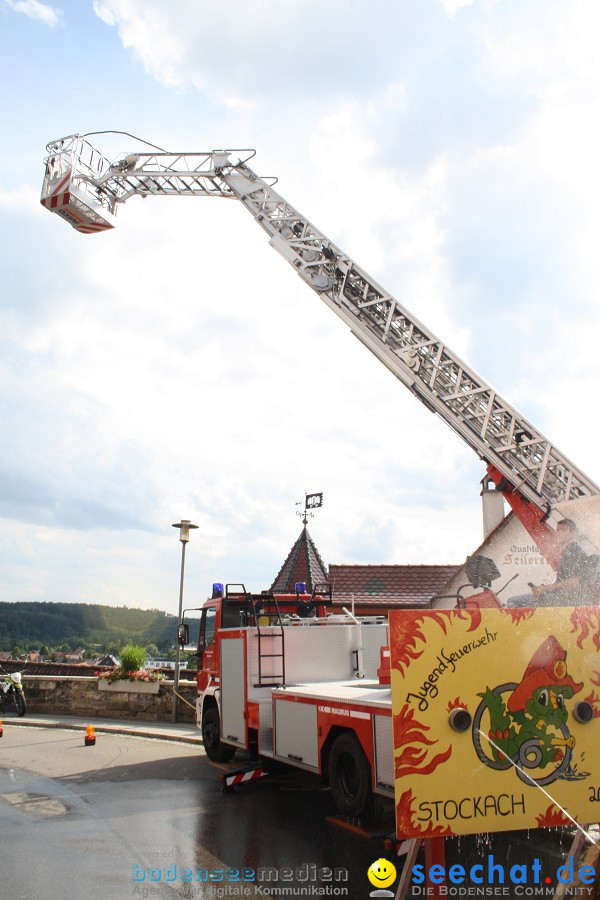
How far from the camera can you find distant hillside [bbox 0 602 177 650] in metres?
45.8

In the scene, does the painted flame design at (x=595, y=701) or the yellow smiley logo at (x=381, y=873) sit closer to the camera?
the painted flame design at (x=595, y=701)

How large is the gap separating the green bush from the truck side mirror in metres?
5.45

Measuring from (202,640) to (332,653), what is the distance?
291cm

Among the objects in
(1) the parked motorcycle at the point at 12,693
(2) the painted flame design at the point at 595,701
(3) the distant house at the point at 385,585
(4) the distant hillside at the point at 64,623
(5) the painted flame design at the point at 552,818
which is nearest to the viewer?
(5) the painted flame design at the point at 552,818

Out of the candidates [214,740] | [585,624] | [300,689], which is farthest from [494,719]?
[214,740]

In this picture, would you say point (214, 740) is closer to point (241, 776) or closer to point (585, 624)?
point (241, 776)

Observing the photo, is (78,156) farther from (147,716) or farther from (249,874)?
(249,874)

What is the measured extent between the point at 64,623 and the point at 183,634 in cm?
4302

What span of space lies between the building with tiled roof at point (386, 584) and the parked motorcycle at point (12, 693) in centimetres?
800

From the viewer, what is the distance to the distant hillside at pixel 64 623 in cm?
4575

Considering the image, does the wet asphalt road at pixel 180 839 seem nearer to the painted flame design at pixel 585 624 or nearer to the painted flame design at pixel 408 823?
the painted flame design at pixel 408 823

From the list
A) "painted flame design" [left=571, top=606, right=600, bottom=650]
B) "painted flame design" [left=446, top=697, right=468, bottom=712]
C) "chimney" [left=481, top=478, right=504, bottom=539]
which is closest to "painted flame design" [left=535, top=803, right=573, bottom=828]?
"painted flame design" [left=446, top=697, right=468, bottom=712]

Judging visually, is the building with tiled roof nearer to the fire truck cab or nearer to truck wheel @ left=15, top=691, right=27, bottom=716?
the fire truck cab

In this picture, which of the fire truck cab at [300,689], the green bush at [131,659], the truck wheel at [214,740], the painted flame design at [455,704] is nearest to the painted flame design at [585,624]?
the painted flame design at [455,704]
